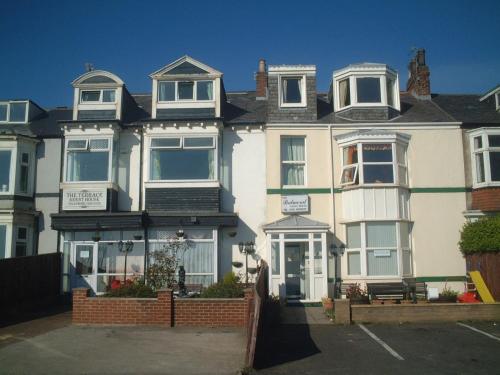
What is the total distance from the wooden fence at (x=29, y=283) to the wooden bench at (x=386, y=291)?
11.4m

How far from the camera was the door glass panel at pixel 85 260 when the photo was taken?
1720cm

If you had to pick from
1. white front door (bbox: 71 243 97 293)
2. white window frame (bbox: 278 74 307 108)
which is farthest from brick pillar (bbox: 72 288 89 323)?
white window frame (bbox: 278 74 307 108)

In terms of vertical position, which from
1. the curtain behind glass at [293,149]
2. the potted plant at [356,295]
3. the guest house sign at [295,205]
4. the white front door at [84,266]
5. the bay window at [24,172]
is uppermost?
the curtain behind glass at [293,149]

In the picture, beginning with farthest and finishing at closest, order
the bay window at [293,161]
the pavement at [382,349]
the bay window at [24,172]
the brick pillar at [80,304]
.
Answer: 1. the bay window at [24,172]
2. the bay window at [293,161]
3. the brick pillar at [80,304]
4. the pavement at [382,349]

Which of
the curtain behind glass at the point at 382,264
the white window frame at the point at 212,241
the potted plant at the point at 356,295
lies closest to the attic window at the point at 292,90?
the white window frame at the point at 212,241

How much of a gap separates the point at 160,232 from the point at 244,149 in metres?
4.59

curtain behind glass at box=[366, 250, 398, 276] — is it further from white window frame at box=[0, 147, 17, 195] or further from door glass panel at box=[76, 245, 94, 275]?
white window frame at box=[0, 147, 17, 195]

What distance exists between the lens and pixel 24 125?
64.8 ft

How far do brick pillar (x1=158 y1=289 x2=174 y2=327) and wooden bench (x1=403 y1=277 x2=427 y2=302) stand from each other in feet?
25.7

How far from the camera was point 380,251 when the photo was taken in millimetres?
16484

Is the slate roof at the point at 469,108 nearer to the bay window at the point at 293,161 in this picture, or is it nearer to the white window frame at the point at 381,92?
the white window frame at the point at 381,92

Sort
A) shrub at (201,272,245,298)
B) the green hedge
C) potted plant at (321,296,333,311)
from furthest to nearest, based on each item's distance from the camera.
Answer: the green hedge → potted plant at (321,296,333,311) → shrub at (201,272,245,298)

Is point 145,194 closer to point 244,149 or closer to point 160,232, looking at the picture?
point 160,232

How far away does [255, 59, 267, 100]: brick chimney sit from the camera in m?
21.0
